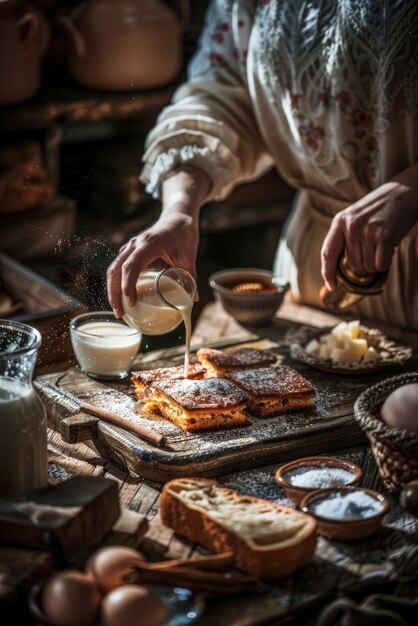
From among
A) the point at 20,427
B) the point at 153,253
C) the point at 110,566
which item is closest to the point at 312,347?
the point at 153,253

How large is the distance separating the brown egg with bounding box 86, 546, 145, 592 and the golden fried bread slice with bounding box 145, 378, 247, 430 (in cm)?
56

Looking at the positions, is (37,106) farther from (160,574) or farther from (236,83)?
(160,574)

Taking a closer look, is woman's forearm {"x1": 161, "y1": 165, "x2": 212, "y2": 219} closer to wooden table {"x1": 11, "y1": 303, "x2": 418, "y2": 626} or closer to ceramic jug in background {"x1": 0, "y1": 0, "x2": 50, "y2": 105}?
wooden table {"x1": 11, "y1": 303, "x2": 418, "y2": 626}

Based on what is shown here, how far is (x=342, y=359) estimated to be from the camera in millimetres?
2416

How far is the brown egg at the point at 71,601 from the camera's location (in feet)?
4.63

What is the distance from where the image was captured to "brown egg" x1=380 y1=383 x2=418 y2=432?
5.82 ft

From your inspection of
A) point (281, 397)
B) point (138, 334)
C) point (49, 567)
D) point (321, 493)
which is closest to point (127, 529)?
point (49, 567)

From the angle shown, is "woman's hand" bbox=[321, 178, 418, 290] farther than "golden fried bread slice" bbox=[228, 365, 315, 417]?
Yes

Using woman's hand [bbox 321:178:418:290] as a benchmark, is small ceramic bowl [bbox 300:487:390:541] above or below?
below

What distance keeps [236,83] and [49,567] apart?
5.49 ft

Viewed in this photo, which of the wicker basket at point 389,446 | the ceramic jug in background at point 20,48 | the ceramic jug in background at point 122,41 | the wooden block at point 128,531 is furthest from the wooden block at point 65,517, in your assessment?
the ceramic jug in background at point 122,41

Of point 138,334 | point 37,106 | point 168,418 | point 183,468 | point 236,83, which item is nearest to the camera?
point 183,468

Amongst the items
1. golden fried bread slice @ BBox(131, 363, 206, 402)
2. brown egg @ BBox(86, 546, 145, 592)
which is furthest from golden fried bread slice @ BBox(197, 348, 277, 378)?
brown egg @ BBox(86, 546, 145, 592)

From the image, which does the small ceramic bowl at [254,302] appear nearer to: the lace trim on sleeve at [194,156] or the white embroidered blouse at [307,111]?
the white embroidered blouse at [307,111]
